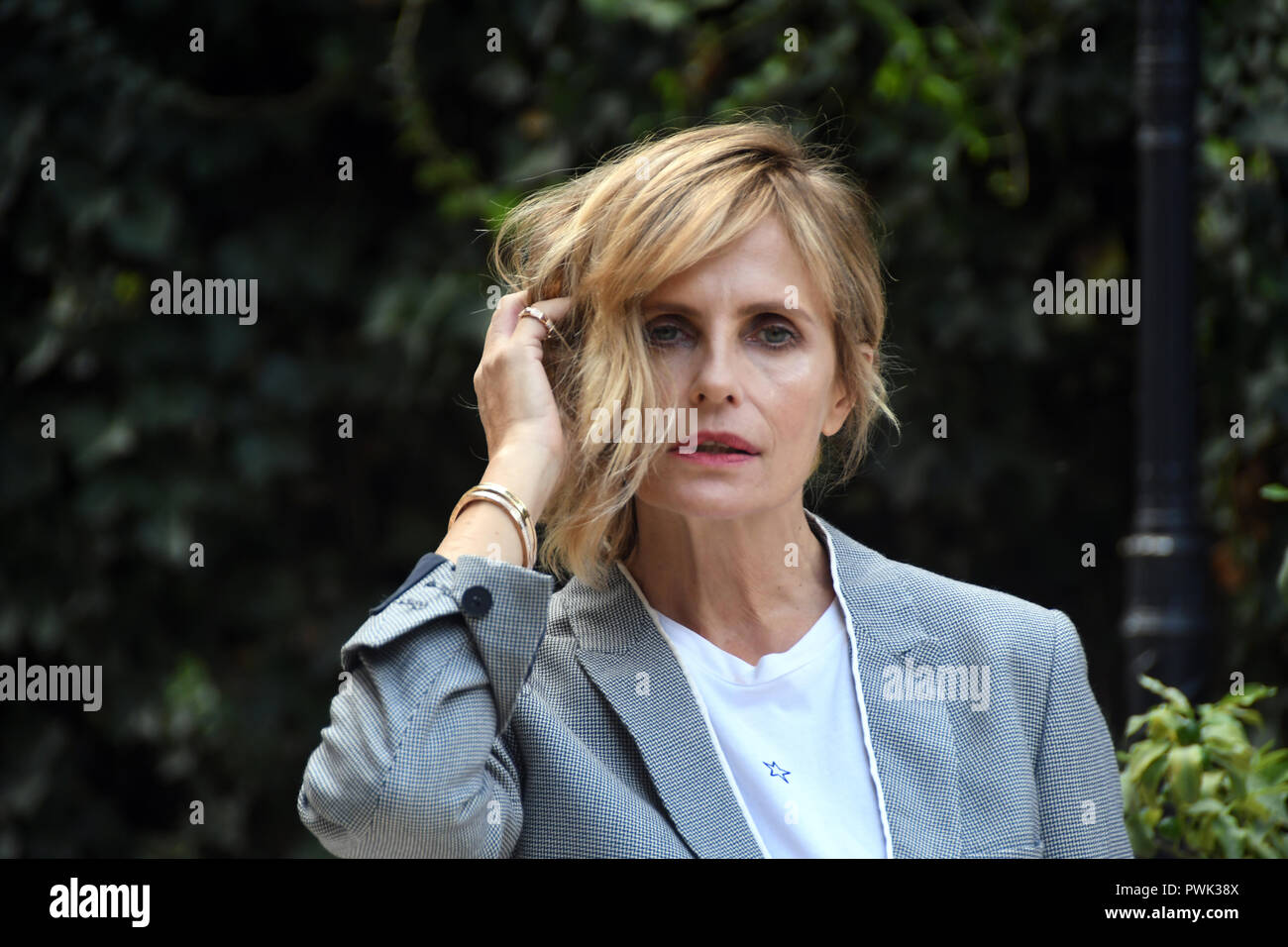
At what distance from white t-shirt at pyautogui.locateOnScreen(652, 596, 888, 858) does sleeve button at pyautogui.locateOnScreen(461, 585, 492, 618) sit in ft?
0.99

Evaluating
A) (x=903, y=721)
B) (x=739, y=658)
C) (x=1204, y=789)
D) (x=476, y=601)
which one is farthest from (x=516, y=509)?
(x=1204, y=789)

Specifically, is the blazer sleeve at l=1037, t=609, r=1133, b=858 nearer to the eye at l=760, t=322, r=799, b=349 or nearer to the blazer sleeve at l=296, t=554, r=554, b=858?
the eye at l=760, t=322, r=799, b=349

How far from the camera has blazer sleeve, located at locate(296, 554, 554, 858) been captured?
60.4 inches

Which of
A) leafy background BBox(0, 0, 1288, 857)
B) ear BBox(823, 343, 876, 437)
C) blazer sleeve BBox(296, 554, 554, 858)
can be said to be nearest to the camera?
blazer sleeve BBox(296, 554, 554, 858)

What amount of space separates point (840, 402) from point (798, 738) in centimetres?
45

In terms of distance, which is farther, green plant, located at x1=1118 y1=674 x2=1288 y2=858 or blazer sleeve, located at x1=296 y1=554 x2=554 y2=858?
green plant, located at x1=1118 y1=674 x2=1288 y2=858

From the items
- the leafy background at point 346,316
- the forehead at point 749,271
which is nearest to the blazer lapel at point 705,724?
the forehead at point 749,271

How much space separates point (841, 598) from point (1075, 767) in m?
0.34

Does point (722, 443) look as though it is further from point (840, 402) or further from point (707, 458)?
point (840, 402)

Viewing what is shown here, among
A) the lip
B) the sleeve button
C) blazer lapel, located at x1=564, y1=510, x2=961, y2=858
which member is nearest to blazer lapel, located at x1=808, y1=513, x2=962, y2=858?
blazer lapel, located at x1=564, y1=510, x2=961, y2=858

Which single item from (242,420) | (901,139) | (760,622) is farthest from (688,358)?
(242,420)

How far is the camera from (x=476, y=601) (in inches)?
63.7

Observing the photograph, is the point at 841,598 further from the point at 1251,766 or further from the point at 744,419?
the point at 1251,766

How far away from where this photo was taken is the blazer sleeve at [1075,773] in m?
1.77
